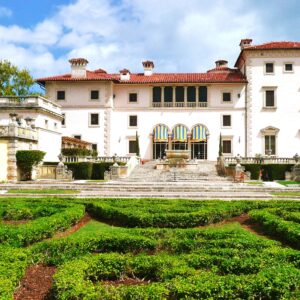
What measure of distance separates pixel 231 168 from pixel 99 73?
86.2 feet

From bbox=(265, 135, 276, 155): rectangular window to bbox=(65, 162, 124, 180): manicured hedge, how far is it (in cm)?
2046

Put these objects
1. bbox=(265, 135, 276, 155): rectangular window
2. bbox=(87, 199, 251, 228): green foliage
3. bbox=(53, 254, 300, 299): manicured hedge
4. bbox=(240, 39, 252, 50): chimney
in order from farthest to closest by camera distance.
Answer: bbox=(240, 39, 252, 50): chimney
bbox=(265, 135, 276, 155): rectangular window
bbox=(87, 199, 251, 228): green foliage
bbox=(53, 254, 300, 299): manicured hedge

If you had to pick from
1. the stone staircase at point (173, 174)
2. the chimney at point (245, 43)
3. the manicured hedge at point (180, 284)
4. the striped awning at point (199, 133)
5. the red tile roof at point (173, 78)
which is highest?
the chimney at point (245, 43)

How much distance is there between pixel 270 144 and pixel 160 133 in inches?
514

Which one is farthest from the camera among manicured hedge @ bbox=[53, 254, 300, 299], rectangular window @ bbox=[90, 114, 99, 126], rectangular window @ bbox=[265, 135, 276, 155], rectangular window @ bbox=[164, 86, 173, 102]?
rectangular window @ bbox=[164, 86, 173, 102]

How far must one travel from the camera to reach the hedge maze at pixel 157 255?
20.1ft

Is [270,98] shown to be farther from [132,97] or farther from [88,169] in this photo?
[88,169]

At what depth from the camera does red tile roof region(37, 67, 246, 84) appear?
47312 mm

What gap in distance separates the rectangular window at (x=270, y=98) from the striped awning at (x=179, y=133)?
33.5 ft

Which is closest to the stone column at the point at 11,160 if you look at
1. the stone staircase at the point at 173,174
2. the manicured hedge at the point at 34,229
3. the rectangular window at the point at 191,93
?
the stone staircase at the point at 173,174

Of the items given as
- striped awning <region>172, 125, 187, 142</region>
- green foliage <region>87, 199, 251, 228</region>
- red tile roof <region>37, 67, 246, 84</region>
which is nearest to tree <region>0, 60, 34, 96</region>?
red tile roof <region>37, 67, 246, 84</region>

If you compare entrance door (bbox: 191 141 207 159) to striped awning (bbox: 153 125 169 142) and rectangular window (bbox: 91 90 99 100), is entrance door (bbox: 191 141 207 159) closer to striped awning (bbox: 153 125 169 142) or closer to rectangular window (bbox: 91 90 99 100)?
striped awning (bbox: 153 125 169 142)

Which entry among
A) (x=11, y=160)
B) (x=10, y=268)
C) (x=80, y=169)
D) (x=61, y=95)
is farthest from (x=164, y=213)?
(x=61, y=95)

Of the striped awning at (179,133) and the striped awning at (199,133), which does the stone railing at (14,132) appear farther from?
the striped awning at (199,133)
